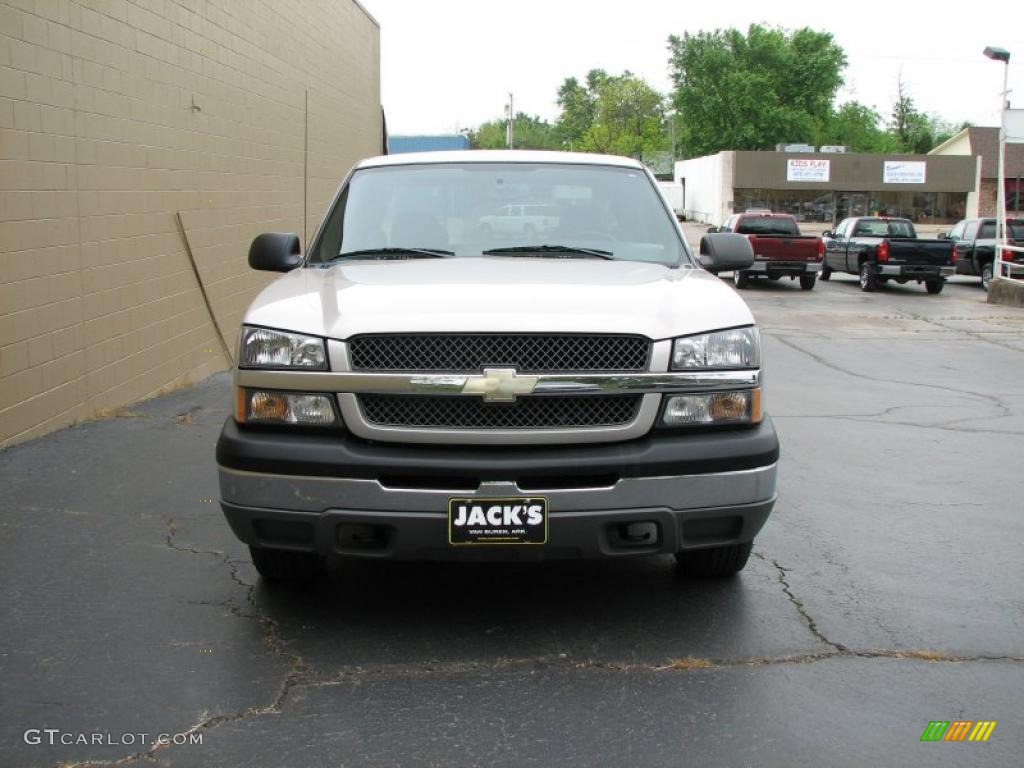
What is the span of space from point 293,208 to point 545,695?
38.5 ft

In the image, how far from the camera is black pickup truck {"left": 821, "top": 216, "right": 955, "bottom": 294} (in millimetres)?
25531

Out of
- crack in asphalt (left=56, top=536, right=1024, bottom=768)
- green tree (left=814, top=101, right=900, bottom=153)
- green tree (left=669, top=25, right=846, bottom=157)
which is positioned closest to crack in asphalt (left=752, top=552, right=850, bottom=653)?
crack in asphalt (left=56, top=536, right=1024, bottom=768)

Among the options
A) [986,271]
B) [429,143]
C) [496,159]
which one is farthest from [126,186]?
[986,271]

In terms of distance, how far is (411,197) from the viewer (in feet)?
18.5

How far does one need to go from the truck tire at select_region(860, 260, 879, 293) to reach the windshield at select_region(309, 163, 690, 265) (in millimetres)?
22193

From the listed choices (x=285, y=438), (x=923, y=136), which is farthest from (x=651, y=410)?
(x=923, y=136)

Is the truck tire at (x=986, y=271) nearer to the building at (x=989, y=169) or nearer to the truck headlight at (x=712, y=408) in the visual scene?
the truck headlight at (x=712, y=408)

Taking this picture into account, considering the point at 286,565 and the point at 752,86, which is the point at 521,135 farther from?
the point at 286,565

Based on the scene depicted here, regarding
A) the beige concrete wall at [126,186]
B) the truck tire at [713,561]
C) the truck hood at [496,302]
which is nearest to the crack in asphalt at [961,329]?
the beige concrete wall at [126,186]

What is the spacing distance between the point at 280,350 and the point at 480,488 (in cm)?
90

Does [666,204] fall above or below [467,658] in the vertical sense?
above

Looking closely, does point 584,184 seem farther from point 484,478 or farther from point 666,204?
point 484,478

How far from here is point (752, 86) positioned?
269 feet

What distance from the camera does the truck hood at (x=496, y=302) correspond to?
158 inches
